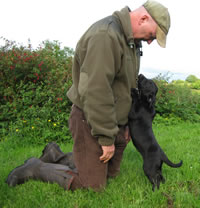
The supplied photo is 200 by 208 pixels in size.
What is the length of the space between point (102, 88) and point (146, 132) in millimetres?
1063

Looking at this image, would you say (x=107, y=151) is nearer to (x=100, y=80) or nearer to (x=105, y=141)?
(x=105, y=141)

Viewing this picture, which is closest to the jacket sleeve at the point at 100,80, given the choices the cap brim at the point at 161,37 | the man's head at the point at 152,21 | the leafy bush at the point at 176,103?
the man's head at the point at 152,21

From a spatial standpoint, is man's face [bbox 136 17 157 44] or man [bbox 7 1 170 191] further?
man's face [bbox 136 17 157 44]

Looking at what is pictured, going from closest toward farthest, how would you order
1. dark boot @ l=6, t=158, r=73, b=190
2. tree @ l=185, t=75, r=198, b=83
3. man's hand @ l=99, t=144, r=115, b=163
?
1. man's hand @ l=99, t=144, r=115, b=163
2. dark boot @ l=6, t=158, r=73, b=190
3. tree @ l=185, t=75, r=198, b=83

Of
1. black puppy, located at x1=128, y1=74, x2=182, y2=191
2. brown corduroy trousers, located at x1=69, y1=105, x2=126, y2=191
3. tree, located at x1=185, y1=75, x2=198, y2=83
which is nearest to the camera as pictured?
brown corduroy trousers, located at x1=69, y1=105, x2=126, y2=191

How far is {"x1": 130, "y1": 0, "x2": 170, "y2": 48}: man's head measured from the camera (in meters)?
2.50

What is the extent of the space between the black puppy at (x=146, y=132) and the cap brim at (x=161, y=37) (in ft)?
2.65

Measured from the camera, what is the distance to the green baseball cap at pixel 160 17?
249 cm

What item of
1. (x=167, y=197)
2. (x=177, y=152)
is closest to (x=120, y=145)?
(x=167, y=197)

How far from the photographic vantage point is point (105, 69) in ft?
7.47

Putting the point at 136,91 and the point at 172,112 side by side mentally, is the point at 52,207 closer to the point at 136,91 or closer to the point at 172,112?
the point at 136,91

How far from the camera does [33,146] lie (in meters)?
5.17

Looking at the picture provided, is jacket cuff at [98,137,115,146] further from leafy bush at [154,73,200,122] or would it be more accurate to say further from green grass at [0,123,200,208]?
leafy bush at [154,73,200,122]

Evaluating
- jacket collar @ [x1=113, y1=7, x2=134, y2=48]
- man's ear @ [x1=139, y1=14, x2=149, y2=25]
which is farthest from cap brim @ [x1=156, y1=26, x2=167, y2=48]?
jacket collar @ [x1=113, y1=7, x2=134, y2=48]
